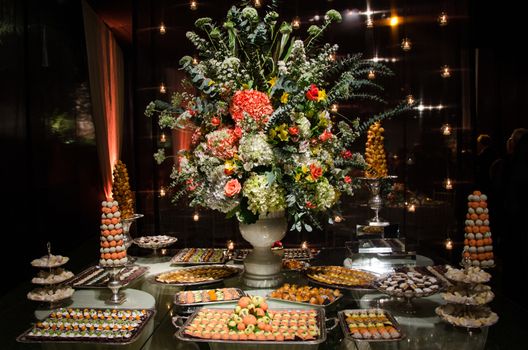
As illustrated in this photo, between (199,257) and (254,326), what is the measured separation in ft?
4.20

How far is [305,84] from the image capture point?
96.5 inches

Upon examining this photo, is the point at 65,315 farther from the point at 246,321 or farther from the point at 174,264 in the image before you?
the point at 174,264

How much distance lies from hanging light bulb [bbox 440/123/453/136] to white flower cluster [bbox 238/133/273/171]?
3.81m

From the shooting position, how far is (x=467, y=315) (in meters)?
1.99

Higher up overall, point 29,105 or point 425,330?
point 29,105

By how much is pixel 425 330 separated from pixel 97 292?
5.25 feet

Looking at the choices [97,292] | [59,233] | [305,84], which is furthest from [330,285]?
[59,233]

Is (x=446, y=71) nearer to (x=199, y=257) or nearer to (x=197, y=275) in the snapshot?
(x=199, y=257)

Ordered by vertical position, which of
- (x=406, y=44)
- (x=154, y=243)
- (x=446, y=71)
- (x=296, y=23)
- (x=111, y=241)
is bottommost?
(x=154, y=243)

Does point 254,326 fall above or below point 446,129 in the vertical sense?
below

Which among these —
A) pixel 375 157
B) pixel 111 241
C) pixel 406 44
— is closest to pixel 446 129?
pixel 406 44

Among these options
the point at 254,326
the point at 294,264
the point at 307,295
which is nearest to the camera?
the point at 254,326

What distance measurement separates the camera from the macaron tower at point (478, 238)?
2076 millimetres

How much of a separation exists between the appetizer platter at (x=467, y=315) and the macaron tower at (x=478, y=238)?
7.4 inches
